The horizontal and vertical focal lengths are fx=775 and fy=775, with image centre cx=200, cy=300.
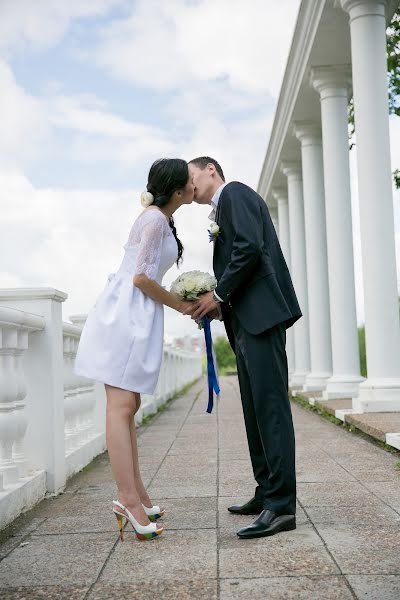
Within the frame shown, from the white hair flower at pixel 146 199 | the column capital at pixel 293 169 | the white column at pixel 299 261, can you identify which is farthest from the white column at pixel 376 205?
the column capital at pixel 293 169

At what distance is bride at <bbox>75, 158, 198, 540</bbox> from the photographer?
12.5 ft

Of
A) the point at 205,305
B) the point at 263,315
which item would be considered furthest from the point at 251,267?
the point at 205,305

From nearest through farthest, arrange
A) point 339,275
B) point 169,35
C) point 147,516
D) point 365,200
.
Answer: point 147,516 → point 365,200 → point 169,35 → point 339,275

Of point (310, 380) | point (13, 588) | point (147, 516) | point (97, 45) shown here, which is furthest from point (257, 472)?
point (310, 380)

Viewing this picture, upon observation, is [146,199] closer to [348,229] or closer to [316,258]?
[348,229]

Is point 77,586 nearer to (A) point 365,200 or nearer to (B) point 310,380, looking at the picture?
(A) point 365,200

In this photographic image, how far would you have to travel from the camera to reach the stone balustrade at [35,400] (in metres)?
4.33

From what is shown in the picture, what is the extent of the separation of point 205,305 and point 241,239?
16.9 inches

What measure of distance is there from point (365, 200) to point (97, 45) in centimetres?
334

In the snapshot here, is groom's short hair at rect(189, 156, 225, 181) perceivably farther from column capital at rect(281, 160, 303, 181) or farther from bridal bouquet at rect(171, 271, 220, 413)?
column capital at rect(281, 160, 303, 181)

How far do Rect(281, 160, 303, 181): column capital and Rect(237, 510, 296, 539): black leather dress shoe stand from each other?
14119 millimetres

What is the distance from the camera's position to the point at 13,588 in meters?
3.06

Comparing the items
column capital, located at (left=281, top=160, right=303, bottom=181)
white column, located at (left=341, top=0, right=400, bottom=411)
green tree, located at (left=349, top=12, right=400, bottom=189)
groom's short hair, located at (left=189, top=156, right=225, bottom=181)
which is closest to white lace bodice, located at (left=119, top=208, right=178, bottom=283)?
groom's short hair, located at (left=189, top=156, right=225, bottom=181)

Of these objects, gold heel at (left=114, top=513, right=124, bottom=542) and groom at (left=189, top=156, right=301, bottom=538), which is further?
groom at (left=189, top=156, right=301, bottom=538)
